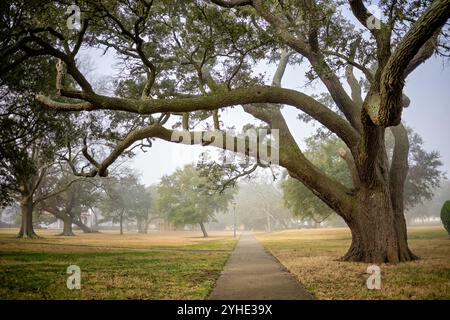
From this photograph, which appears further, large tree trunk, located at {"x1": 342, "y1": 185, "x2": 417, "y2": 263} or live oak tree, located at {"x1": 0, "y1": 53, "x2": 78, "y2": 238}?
live oak tree, located at {"x1": 0, "y1": 53, "x2": 78, "y2": 238}

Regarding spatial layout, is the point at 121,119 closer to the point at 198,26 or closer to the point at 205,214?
the point at 198,26

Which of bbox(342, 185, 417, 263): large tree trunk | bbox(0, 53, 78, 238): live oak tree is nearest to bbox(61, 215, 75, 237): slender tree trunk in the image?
bbox(0, 53, 78, 238): live oak tree

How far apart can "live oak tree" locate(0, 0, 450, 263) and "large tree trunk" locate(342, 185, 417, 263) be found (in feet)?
0.11

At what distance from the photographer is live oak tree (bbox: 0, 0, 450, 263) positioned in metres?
7.82

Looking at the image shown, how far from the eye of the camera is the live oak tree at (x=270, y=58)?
25.6ft

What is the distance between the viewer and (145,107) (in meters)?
7.66

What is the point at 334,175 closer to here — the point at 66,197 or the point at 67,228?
the point at 67,228

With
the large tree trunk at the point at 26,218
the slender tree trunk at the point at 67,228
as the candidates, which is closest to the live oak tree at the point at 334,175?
the large tree trunk at the point at 26,218

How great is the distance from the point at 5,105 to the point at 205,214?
110ft

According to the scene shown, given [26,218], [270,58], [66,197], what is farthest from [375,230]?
[66,197]

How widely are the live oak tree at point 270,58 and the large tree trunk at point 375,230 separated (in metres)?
0.03

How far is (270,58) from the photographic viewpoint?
522 inches

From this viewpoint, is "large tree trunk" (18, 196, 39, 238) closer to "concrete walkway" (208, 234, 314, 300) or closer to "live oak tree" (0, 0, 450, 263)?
"live oak tree" (0, 0, 450, 263)
